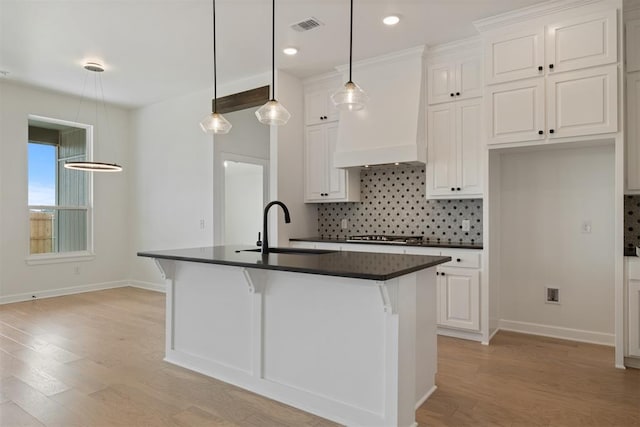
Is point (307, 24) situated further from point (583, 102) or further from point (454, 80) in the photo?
point (583, 102)

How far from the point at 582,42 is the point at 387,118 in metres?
1.82

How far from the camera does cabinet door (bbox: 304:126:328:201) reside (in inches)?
195

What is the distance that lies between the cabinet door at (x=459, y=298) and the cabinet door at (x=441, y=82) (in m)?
1.77

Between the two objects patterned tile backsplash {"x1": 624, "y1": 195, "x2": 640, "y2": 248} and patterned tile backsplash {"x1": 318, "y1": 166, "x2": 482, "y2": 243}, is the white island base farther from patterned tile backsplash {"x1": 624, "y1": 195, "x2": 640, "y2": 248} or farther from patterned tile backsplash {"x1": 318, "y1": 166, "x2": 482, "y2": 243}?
patterned tile backsplash {"x1": 624, "y1": 195, "x2": 640, "y2": 248}

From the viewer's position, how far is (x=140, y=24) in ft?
12.1

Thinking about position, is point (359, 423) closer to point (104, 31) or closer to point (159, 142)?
point (104, 31)

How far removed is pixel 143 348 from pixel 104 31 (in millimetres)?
3064

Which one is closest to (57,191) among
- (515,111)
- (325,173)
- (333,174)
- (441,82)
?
(325,173)

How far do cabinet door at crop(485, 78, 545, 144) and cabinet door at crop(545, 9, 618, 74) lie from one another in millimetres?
225

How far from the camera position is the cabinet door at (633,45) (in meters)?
3.27

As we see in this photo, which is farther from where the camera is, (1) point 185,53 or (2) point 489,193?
(1) point 185,53

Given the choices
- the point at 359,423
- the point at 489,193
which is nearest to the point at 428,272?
the point at 359,423

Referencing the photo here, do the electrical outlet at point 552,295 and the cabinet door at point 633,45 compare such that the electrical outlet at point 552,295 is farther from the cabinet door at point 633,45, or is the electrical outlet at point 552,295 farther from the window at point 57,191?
the window at point 57,191

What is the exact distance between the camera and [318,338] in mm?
2365
